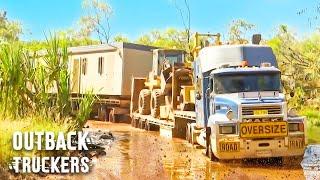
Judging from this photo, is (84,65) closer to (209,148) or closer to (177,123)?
(177,123)

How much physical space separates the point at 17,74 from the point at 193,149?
6128mm

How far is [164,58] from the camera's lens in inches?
875

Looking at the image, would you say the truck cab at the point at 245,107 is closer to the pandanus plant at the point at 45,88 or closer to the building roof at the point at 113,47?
the pandanus plant at the point at 45,88

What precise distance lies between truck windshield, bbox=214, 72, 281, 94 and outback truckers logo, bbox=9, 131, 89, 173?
4139 mm

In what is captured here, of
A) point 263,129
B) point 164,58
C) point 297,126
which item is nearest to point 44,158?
point 263,129

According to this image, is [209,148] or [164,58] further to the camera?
[164,58]

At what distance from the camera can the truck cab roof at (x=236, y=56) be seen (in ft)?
45.0

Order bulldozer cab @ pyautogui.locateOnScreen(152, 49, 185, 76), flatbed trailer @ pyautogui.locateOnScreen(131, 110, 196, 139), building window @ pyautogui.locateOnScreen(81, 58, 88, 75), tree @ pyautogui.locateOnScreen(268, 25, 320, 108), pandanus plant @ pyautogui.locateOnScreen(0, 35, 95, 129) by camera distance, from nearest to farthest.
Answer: pandanus plant @ pyautogui.locateOnScreen(0, 35, 95, 129) → flatbed trailer @ pyautogui.locateOnScreen(131, 110, 196, 139) → bulldozer cab @ pyautogui.locateOnScreen(152, 49, 185, 76) → building window @ pyautogui.locateOnScreen(81, 58, 88, 75) → tree @ pyautogui.locateOnScreen(268, 25, 320, 108)

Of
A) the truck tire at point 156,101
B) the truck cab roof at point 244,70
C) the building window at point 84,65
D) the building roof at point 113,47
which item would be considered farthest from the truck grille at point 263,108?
the building window at point 84,65

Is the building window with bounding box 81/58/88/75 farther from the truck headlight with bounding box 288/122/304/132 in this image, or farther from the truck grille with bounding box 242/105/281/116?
the truck headlight with bounding box 288/122/304/132

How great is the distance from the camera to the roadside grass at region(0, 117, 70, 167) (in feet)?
29.1

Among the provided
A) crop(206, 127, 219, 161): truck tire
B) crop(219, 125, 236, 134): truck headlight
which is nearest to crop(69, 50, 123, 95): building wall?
crop(206, 127, 219, 161): truck tire

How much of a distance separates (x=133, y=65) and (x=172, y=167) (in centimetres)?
1442

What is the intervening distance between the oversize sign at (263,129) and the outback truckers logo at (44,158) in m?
3.69
